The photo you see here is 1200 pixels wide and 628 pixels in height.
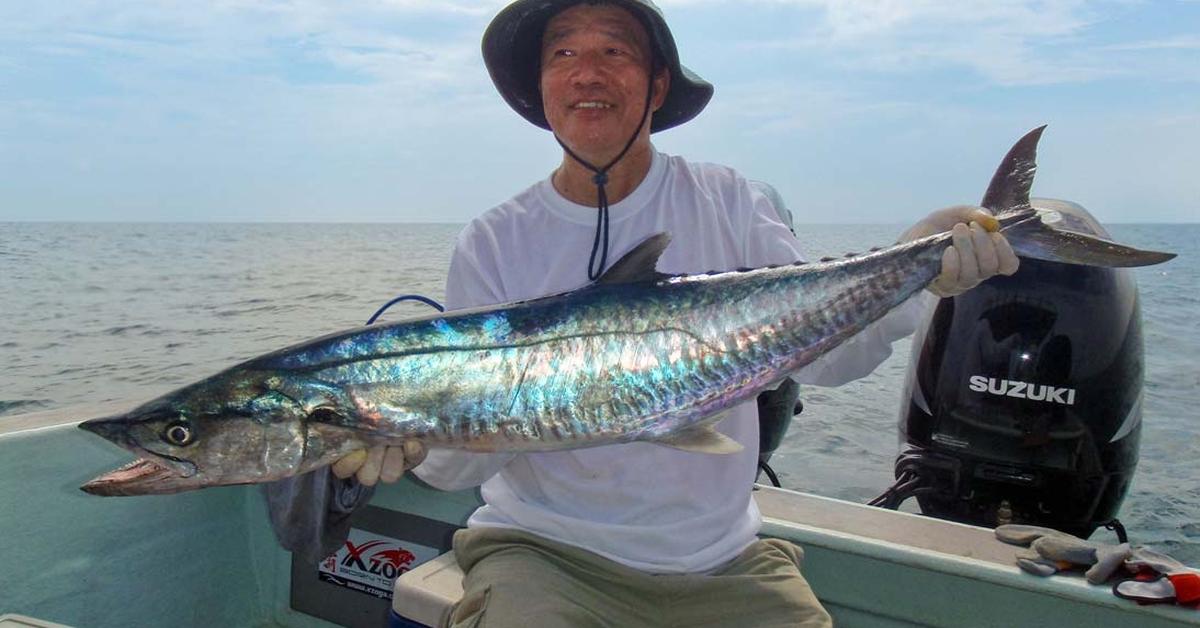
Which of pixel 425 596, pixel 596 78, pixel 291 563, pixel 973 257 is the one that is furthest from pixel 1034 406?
pixel 291 563

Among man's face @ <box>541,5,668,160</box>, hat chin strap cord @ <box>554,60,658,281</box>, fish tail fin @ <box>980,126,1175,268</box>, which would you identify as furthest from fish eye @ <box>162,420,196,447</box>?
fish tail fin @ <box>980,126,1175,268</box>

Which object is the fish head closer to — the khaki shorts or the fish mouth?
the fish mouth

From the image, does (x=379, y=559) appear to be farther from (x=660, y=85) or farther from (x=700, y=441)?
(x=660, y=85)

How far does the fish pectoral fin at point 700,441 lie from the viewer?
2367mm

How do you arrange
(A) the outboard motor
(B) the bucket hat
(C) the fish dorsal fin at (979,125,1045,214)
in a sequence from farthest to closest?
1. (A) the outboard motor
2. (B) the bucket hat
3. (C) the fish dorsal fin at (979,125,1045,214)

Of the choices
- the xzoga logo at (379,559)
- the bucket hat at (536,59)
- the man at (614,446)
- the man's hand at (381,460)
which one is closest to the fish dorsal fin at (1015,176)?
the man at (614,446)

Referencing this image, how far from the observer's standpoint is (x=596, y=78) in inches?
115

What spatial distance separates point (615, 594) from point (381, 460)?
2.68 ft

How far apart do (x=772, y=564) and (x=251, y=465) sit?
1.59 m

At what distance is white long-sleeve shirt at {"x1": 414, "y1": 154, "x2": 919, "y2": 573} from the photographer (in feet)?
8.84

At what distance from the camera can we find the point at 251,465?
221 cm

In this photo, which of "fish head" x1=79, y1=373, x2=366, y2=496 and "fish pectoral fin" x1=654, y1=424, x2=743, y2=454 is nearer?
"fish head" x1=79, y1=373, x2=366, y2=496

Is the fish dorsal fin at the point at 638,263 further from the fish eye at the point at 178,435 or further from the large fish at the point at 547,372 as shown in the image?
the fish eye at the point at 178,435

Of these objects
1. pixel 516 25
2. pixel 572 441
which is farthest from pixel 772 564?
pixel 516 25
